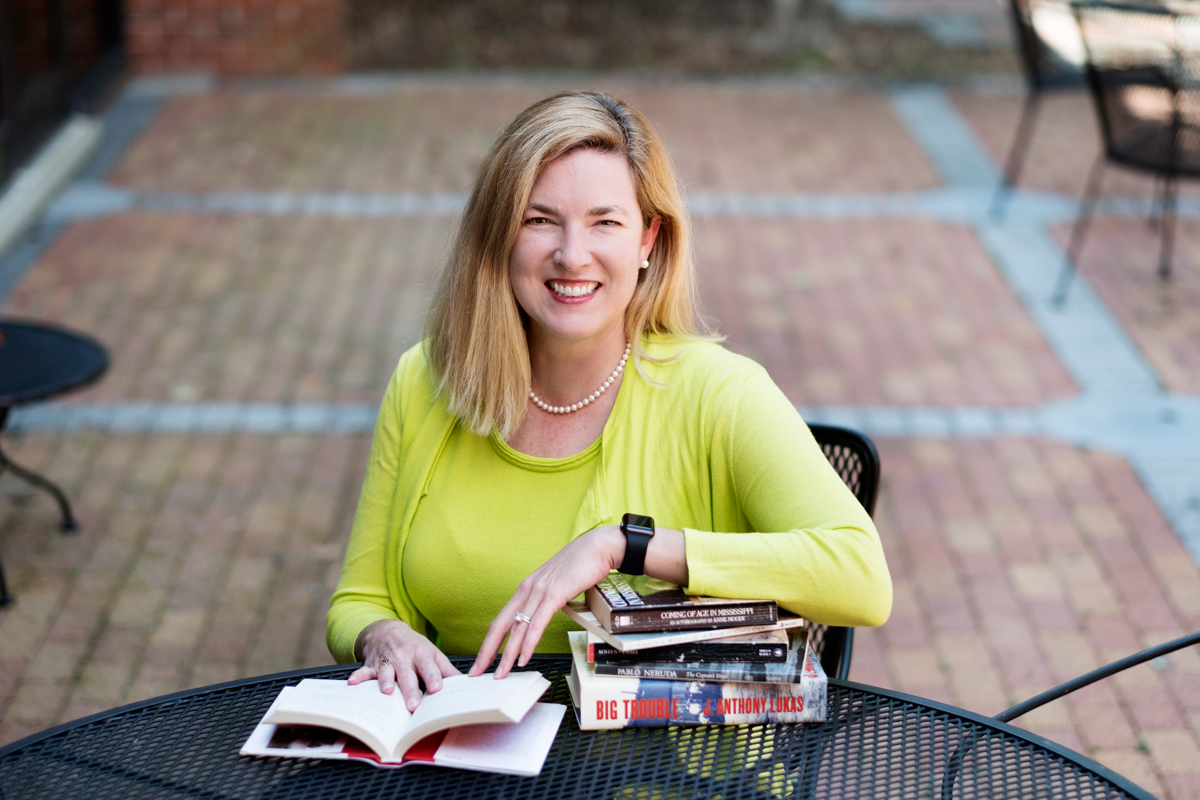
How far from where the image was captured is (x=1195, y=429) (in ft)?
15.5

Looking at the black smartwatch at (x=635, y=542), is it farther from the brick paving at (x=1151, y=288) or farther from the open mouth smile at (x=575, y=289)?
the brick paving at (x=1151, y=288)

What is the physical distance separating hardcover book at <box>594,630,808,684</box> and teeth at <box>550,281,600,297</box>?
672 mm

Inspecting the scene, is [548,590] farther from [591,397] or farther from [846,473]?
[846,473]

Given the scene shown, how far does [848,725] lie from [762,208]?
5486mm

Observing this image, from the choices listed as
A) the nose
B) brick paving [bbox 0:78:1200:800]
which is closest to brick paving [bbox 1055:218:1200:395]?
brick paving [bbox 0:78:1200:800]

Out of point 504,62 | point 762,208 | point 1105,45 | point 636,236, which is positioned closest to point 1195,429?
point 1105,45

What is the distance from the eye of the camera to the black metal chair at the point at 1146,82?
541 cm

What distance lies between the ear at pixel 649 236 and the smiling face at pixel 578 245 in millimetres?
64

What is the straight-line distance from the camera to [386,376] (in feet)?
17.0

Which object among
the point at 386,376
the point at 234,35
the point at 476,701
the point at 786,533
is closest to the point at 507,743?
the point at 476,701

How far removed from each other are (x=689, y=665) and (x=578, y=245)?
0.74 metres

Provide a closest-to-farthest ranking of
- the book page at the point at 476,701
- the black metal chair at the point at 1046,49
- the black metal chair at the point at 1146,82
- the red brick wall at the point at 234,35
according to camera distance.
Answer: the book page at the point at 476,701 < the black metal chair at the point at 1146,82 < the black metal chair at the point at 1046,49 < the red brick wall at the point at 234,35

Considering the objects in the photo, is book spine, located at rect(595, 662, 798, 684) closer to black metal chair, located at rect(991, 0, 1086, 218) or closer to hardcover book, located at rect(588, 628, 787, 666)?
hardcover book, located at rect(588, 628, 787, 666)

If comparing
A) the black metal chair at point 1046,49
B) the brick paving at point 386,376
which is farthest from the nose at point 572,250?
the black metal chair at point 1046,49
